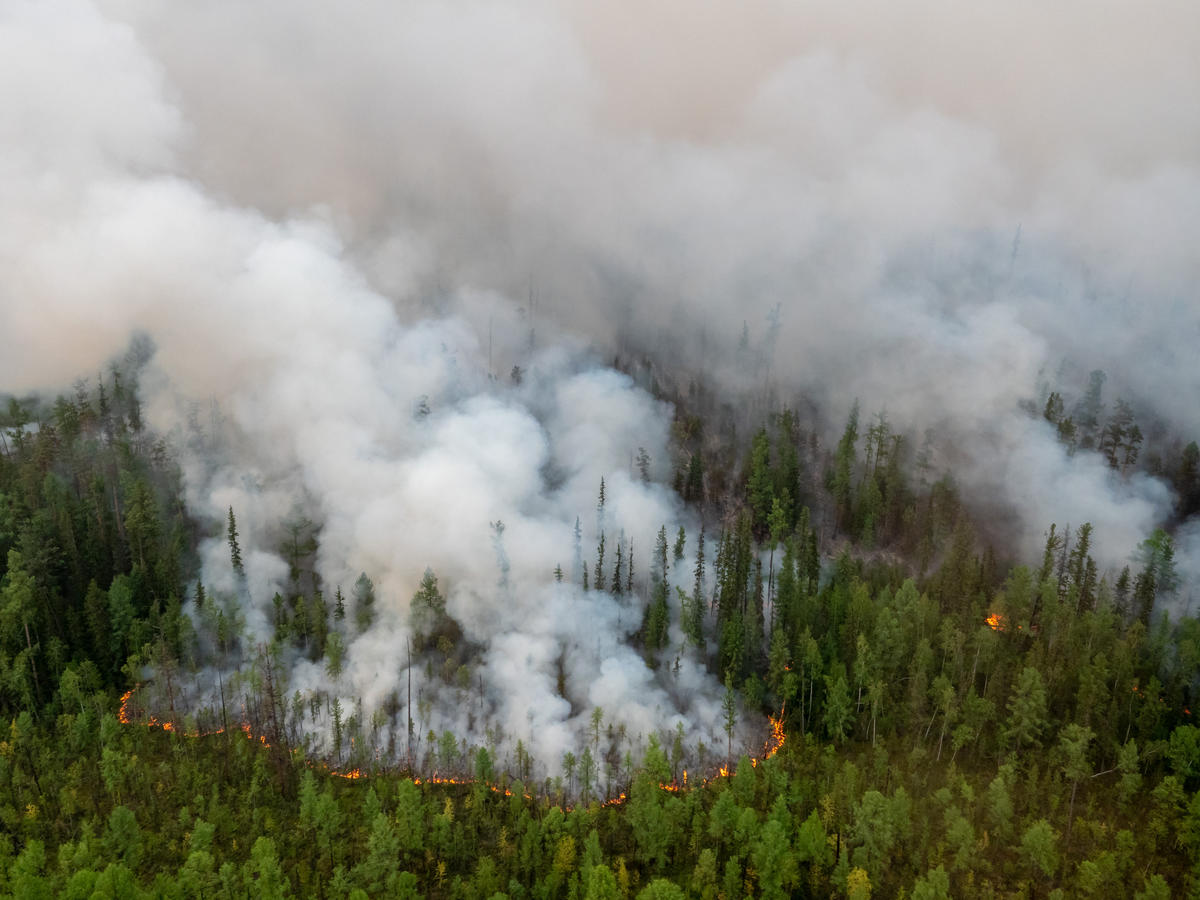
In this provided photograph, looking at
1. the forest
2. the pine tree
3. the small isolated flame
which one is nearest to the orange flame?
the small isolated flame

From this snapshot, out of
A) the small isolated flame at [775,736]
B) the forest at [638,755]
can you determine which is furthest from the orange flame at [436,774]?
the forest at [638,755]

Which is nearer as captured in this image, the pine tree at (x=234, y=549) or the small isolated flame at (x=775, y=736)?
the small isolated flame at (x=775, y=736)

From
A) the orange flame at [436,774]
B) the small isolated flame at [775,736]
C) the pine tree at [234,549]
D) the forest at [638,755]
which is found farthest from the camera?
the pine tree at [234,549]

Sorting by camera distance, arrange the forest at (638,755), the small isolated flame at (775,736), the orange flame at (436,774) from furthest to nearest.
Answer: the small isolated flame at (775,736) → the orange flame at (436,774) → the forest at (638,755)

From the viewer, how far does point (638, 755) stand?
118688 millimetres

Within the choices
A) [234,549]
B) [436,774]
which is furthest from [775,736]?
[234,549]

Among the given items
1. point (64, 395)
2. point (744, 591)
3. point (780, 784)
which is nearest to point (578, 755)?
point (780, 784)

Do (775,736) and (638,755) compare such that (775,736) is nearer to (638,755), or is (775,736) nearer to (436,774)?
(638,755)

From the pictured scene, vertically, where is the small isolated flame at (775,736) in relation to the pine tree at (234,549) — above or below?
below

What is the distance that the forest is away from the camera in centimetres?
9738

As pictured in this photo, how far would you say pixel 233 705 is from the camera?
5118 inches

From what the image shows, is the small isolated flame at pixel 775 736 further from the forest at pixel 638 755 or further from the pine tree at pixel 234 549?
the pine tree at pixel 234 549

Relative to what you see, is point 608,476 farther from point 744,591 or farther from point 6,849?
point 6,849

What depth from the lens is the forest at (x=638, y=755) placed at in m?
97.4
